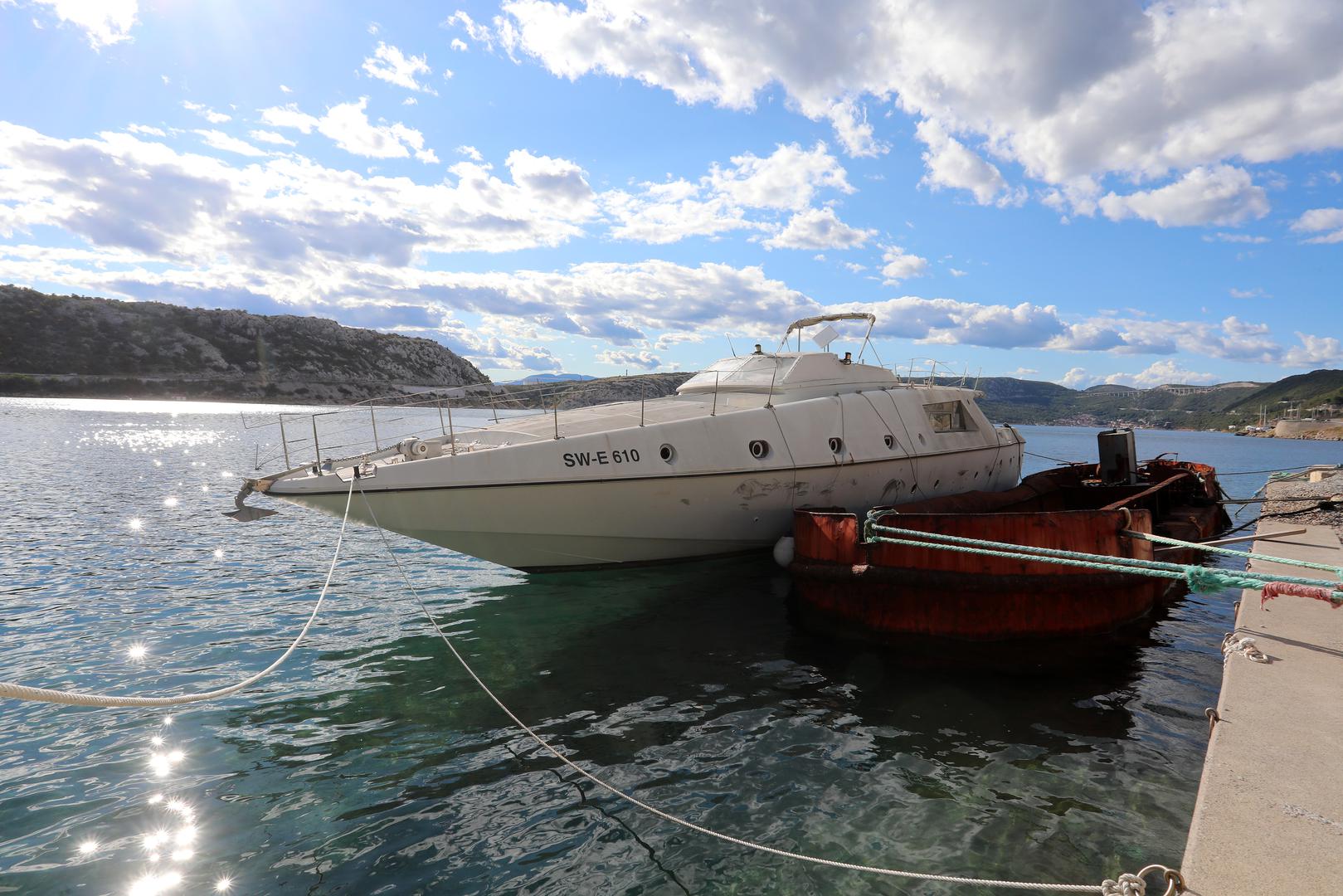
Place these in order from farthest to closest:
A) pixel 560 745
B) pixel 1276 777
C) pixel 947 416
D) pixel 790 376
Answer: pixel 947 416 < pixel 790 376 < pixel 560 745 < pixel 1276 777

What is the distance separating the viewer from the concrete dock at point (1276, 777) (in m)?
3.29

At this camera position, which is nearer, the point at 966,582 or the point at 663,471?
the point at 966,582

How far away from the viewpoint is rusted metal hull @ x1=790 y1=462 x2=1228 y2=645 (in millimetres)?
8938

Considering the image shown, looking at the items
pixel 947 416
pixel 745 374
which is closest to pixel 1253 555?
pixel 745 374

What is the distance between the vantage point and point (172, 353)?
12900cm

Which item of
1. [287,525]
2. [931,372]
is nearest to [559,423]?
[931,372]

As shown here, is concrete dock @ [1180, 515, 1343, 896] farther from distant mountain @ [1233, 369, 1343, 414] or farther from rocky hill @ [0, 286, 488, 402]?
distant mountain @ [1233, 369, 1343, 414]

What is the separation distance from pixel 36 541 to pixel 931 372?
846 inches

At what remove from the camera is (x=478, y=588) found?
1244cm

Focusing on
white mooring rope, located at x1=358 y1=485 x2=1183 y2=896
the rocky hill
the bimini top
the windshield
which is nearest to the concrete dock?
white mooring rope, located at x1=358 y1=485 x2=1183 y2=896

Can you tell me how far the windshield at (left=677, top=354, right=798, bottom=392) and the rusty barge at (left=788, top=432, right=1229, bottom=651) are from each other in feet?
11.7

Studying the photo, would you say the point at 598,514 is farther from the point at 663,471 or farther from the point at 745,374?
the point at 745,374

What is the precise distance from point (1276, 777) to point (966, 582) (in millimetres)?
4800

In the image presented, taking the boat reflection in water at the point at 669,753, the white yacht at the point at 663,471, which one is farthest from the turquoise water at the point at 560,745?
the white yacht at the point at 663,471
